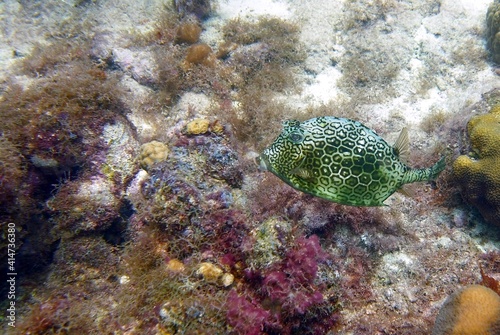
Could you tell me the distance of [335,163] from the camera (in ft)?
11.4

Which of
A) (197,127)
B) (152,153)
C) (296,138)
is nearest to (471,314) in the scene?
(296,138)

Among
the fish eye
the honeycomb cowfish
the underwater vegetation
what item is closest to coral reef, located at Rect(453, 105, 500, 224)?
the underwater vegetation

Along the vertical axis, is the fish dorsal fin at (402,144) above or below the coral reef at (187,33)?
above

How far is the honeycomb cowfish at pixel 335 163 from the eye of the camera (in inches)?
136

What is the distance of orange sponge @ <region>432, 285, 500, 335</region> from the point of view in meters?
2.93

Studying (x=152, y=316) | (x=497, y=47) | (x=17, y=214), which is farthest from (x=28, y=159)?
(x=497, y=47)

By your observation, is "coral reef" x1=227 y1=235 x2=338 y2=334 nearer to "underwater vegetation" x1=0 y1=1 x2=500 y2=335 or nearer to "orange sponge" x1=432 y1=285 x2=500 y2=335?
"underwater vegetation" x1=0 y1=1 x2=500 y2=335

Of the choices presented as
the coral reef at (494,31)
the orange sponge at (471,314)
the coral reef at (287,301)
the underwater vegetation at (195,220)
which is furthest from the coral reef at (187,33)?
the orange sponge at (471,314)

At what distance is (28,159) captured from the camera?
492cm

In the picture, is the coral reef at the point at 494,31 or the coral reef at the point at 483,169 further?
the coral reef at the point at 494,31

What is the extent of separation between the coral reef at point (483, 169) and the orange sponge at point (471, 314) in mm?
1765

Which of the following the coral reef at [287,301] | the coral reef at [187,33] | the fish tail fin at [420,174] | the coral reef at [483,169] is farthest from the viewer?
the coral reef at [187,33]

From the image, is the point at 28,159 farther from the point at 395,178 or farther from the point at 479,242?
the point at 479,242

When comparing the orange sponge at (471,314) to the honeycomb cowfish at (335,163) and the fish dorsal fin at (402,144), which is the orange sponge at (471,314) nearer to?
the honeycomb cowfish at (335,163)
